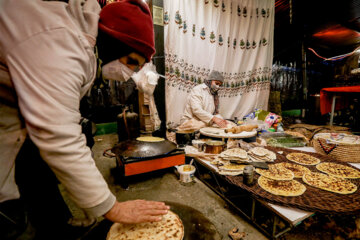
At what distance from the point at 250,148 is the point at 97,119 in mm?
5235

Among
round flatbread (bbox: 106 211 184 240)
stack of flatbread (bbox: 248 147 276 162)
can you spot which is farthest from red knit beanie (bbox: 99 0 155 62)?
stack of flatbread (bbox: 248 147 276 162)

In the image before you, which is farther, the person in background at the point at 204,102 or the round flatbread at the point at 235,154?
the person in background at the point at 204,102

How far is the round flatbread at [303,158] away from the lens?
8.25ft

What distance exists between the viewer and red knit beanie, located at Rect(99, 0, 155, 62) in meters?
1.12

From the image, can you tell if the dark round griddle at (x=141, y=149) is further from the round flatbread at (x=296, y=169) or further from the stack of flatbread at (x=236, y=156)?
the round flatbread at (x=296, y=169)

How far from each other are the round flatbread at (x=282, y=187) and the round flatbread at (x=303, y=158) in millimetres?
721

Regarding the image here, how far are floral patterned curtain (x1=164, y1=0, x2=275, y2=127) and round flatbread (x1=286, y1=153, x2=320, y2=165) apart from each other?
8.35 feet

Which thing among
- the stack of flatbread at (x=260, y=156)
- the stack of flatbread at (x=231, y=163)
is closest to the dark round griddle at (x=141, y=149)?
the stack of flatbread at (x=231, y=163)

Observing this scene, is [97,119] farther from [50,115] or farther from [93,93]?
[50,115]

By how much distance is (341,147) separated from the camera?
264cm

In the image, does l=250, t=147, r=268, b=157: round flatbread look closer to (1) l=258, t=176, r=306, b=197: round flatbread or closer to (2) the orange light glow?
(1) l=258, t=176, r=306, b=197: round flatbread

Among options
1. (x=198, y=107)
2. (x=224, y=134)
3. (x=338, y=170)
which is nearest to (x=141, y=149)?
(x=224, y=134)

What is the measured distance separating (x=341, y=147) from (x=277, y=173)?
1433 mm

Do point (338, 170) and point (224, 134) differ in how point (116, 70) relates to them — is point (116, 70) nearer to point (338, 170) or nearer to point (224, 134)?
point (224, 134)
